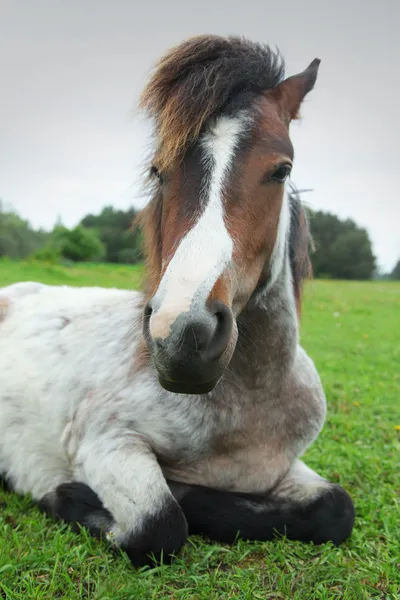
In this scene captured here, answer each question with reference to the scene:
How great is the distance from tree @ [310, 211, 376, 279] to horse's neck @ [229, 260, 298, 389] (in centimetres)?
2768

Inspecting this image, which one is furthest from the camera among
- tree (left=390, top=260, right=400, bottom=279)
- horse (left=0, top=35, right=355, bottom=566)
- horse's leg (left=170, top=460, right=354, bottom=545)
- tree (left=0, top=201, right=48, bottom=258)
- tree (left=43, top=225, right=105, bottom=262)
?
tree (left=390, top=260, right=400, bottom=279)

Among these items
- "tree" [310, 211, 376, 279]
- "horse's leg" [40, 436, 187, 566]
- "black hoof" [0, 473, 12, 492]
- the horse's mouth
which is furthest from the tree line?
the horse's mouth

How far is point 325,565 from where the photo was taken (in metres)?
2.45

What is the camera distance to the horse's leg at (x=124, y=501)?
2.38 m

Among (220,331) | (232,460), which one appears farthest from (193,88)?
(232,460)

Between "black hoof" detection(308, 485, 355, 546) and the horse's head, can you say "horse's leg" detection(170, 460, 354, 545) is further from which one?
Answer: the horse's head

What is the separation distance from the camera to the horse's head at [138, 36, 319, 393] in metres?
1.89

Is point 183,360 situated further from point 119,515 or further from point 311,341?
point 311,341

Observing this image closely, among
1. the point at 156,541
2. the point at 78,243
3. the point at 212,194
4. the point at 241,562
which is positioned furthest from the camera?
the point at 78,243

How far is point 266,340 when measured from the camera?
2824mm

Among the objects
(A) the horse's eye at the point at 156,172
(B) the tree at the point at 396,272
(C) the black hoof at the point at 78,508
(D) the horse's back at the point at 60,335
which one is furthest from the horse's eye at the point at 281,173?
(B) the tree at the point at 396,272

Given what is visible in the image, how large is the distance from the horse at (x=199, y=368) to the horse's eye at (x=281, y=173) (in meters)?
0.02

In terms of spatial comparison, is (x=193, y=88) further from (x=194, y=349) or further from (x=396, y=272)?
(x=396, y=272)

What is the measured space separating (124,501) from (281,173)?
5.75 ft
